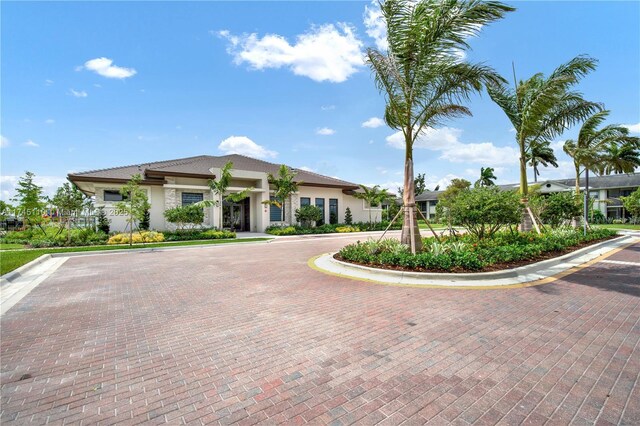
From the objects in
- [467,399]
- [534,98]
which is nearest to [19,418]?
[467,399]

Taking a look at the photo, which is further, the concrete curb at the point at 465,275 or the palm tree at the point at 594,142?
the palm tree at the point at 594,142

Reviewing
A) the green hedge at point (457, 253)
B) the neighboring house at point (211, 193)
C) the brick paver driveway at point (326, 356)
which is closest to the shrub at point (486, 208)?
the green hedge at point (457, 253)

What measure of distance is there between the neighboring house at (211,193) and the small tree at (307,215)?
0.74 meters

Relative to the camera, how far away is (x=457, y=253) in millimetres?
8773

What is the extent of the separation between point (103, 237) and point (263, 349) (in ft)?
64.5

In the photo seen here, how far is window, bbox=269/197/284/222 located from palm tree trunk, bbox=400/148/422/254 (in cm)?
1847

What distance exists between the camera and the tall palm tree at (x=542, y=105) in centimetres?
1216

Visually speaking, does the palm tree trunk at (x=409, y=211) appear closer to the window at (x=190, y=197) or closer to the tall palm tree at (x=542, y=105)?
the tall palm tree at (x=542, y=105)

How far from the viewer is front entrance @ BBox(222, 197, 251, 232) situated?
1080 inches

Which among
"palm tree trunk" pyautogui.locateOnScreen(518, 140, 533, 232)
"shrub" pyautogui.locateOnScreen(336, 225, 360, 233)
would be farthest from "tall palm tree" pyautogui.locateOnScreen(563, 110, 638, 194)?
"shrub" pyautogui.locateOnScreen(336, 225, 360, 233)

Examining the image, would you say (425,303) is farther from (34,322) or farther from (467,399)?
(34,322)

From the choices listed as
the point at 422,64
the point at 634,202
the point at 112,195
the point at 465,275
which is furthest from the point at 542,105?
the point at 634,202

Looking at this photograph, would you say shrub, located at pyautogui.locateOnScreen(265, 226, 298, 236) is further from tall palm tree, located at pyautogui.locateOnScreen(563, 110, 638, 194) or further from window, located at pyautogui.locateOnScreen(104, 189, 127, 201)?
tall palm tree, located at pyautogui.locateOnScreen(563, 110, 638, 194)

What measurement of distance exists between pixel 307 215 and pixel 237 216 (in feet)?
21.1
